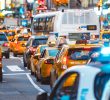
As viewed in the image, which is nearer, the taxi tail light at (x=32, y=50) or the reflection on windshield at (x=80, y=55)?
the reflection on windshield at (x=80, y=55)

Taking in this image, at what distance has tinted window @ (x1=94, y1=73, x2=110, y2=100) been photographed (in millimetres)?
6548

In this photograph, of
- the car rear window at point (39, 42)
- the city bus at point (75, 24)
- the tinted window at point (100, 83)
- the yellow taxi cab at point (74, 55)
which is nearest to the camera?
the tinted window at point (100, 83)

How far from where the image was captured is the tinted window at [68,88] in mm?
7123

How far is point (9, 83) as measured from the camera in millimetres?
23109

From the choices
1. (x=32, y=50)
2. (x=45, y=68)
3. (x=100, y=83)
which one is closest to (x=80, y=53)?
(x=45, y=68)

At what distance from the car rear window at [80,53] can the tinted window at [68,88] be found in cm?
972

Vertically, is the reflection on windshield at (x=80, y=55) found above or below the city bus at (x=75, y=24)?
above

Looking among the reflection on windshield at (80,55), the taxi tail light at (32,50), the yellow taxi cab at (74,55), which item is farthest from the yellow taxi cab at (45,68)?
the taxi tail light at (32,50)

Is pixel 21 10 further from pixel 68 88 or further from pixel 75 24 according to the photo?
pixel 68 88

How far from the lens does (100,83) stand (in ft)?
21.9

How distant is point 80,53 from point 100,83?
11.2m

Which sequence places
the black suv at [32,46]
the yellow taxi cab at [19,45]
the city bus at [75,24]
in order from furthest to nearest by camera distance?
the yellow taxi cab at [19,45], the city bus at [75,24], the black suv at [32,46]

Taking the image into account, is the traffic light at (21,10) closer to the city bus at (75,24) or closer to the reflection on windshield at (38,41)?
the city bus at (75,24)

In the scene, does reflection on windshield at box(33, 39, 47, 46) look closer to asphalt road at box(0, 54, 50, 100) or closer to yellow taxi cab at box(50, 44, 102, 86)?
asphalt road at box(0, 54, 50, 100)
